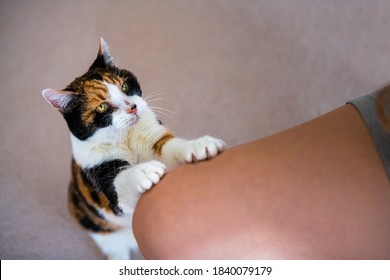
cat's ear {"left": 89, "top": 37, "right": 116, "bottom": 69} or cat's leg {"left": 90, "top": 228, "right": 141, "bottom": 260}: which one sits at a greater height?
cat's ear {"left": 89, "top": 37, "right": 116, "bottom": 69}

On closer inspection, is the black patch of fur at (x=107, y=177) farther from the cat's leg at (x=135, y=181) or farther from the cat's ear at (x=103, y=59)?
the cat's ear at (x=103, y=59)

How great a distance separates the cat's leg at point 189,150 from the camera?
572 millimetres

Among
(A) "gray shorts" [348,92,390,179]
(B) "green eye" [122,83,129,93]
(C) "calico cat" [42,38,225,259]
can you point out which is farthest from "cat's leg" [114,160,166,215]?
(A) "gray shorts" [348,92,390,179]

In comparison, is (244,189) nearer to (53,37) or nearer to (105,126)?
(105,126)

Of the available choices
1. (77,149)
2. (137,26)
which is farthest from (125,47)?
(77,149)

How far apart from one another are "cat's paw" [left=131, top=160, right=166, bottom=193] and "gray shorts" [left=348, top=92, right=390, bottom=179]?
0.29m

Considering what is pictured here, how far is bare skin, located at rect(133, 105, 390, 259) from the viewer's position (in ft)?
1.67

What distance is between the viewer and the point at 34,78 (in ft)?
2.30

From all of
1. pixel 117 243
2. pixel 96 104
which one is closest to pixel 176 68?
pixel 96 104

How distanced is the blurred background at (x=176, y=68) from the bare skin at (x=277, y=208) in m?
0.19

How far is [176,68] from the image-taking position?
2.64 ft

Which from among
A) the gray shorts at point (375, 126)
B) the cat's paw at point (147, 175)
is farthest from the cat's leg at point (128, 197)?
the gray shorts at point (375, 126)

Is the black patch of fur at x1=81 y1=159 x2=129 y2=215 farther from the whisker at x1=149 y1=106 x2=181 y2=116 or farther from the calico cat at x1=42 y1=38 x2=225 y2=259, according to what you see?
the whisker at x1=149 y1=106 x2=181 y2=116

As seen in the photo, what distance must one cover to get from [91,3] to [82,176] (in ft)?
1.15
